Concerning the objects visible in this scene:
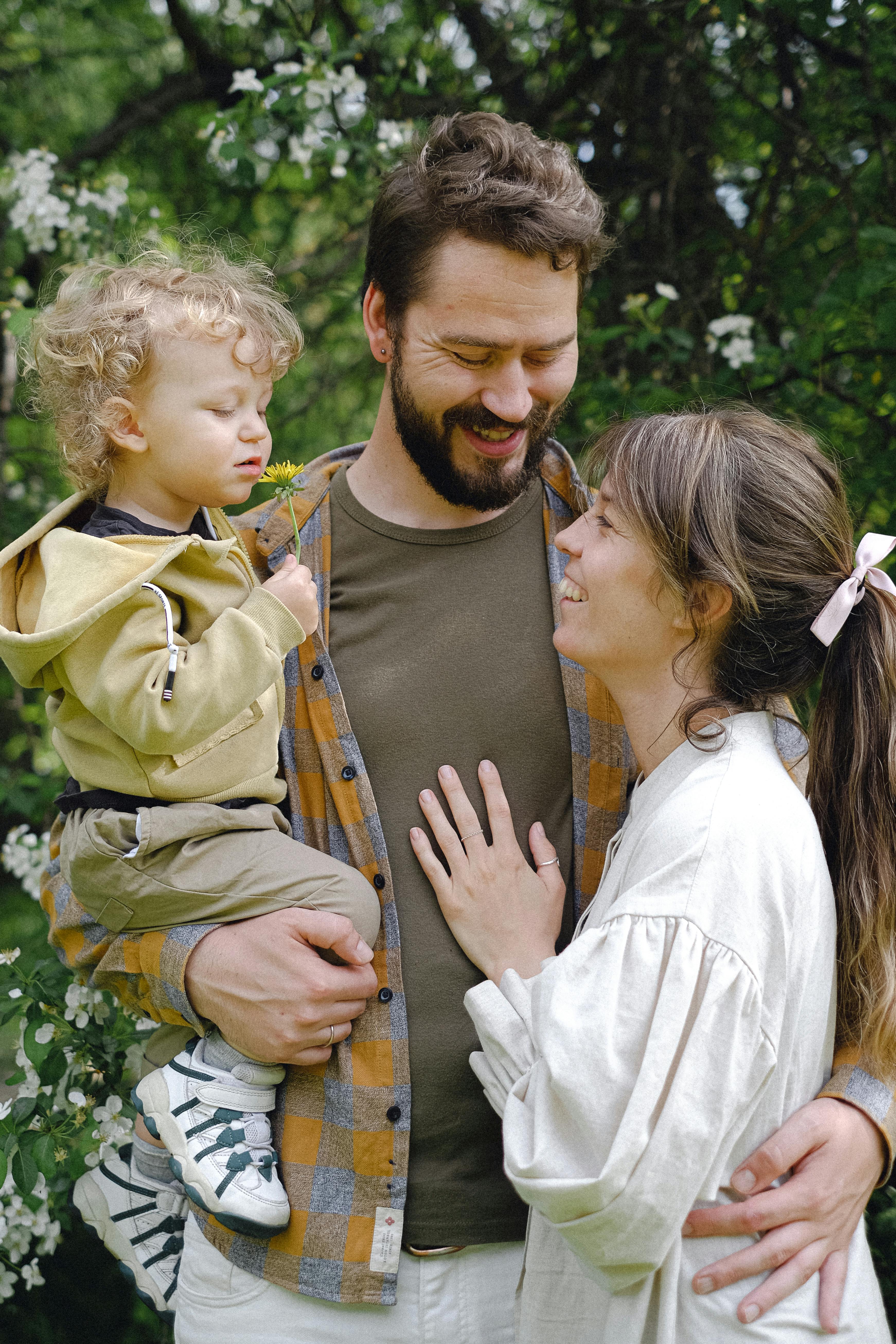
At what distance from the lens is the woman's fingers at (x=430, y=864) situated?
5.93ft

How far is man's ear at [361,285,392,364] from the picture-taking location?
214 centimetres

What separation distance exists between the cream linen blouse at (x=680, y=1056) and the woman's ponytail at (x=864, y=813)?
60 mm

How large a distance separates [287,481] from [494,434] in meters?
0.40

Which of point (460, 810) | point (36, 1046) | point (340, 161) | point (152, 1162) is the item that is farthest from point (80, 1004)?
point (340, 161)

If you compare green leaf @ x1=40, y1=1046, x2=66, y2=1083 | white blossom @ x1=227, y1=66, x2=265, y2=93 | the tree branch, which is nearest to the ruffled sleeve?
green leaf @ x1=40, y1=1046, x2=66, y2=1083

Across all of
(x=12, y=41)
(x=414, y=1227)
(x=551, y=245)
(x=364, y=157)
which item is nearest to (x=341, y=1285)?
(x=414, y=1227)

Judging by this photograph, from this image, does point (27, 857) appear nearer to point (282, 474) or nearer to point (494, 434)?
point (282, 474)

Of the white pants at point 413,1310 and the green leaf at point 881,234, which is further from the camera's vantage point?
the green leaf at point 881,234

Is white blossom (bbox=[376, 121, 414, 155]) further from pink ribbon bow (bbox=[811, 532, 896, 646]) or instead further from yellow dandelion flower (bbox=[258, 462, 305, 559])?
pink ribbon bow (bbox=[811, 532, 896, 646])

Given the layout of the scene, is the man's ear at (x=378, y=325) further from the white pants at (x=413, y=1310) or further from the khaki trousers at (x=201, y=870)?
the white pants at (x=413, y=1310)

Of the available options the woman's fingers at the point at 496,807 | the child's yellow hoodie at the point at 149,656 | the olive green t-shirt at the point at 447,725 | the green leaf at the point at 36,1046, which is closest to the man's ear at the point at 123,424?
the child's yellow hoodie at the point at 149,656

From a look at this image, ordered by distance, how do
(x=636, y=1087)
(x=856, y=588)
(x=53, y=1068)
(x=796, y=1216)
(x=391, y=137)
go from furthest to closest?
(x=391, y=137) < (x=53, y=1068) < (x=856, y=588) < (x=796, y=1216) < (x=636, y=1087)

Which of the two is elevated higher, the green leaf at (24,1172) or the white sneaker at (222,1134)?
the white sneaker at (222,1134)

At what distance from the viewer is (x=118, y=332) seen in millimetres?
1745
